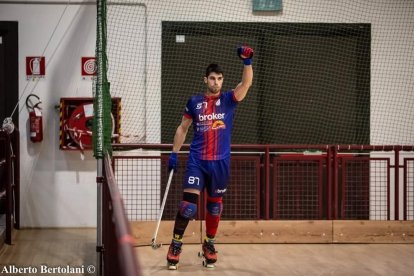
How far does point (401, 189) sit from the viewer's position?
9.22m

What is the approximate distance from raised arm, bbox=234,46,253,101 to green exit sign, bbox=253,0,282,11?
3085 mm

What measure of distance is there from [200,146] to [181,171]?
2.23 meters

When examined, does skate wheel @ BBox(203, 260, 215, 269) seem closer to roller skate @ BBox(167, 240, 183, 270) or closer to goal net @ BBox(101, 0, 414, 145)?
roller skate @ BBox(167, 240, 183, 270)

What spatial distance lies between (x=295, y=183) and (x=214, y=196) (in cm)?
238

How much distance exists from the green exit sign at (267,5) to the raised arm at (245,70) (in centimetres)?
309

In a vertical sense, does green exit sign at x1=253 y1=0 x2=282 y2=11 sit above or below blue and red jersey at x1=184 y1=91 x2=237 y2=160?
above

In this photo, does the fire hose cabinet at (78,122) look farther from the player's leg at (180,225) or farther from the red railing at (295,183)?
the player's leg at (180,225)

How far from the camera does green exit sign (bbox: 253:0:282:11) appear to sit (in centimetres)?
A: 923

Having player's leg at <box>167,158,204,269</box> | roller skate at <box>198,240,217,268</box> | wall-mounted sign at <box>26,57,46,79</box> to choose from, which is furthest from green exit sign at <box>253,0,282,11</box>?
roller skate at <box>198,240,217,268</box>

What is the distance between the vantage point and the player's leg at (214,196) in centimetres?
654

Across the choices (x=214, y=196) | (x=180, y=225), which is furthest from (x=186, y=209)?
(x=214, y=196)

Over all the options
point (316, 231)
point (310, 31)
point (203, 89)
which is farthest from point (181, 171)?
point (310, 31)

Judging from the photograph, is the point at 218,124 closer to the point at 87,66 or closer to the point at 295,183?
the point at 295,183

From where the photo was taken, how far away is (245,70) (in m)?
6.25
